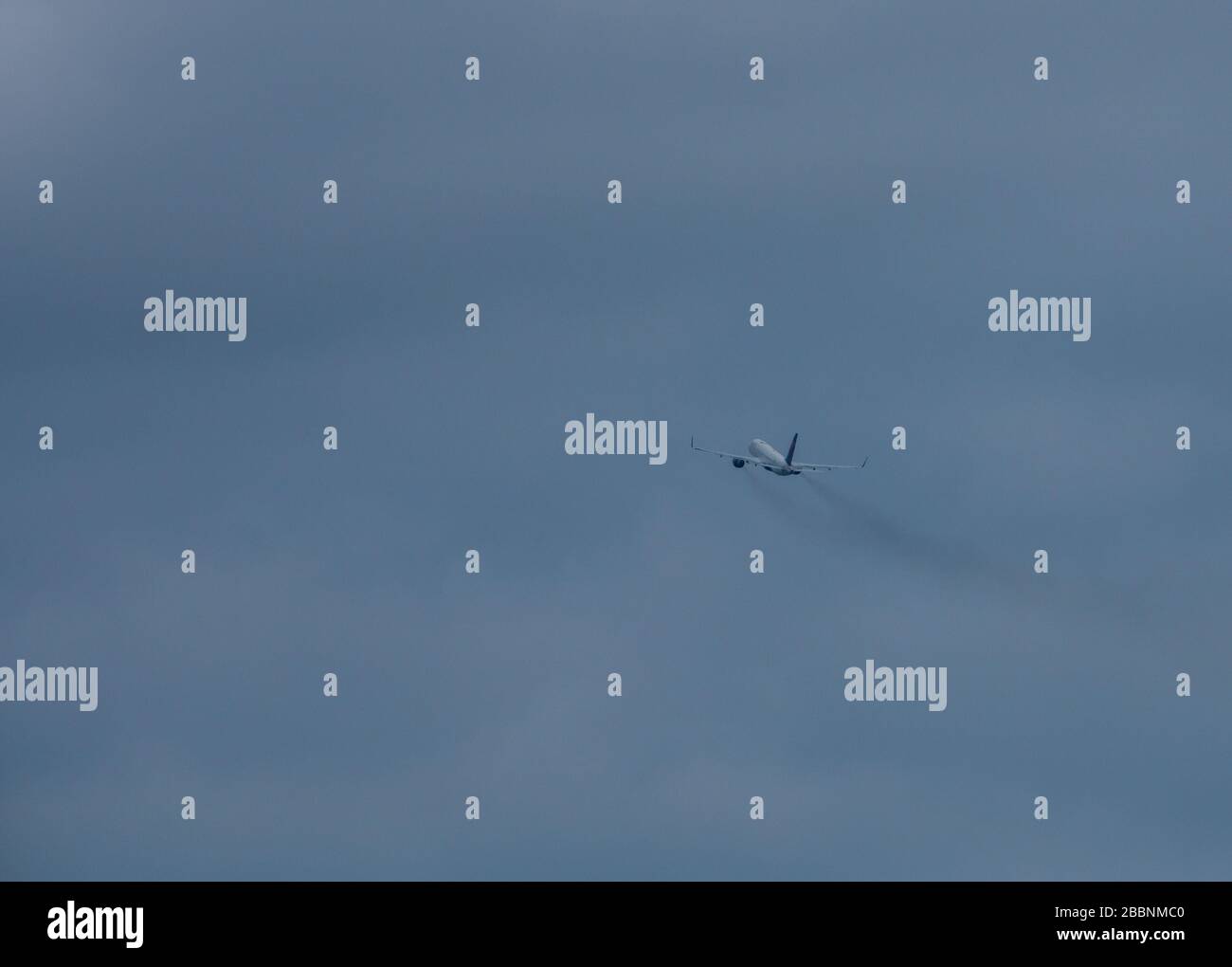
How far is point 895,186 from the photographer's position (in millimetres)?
199375
